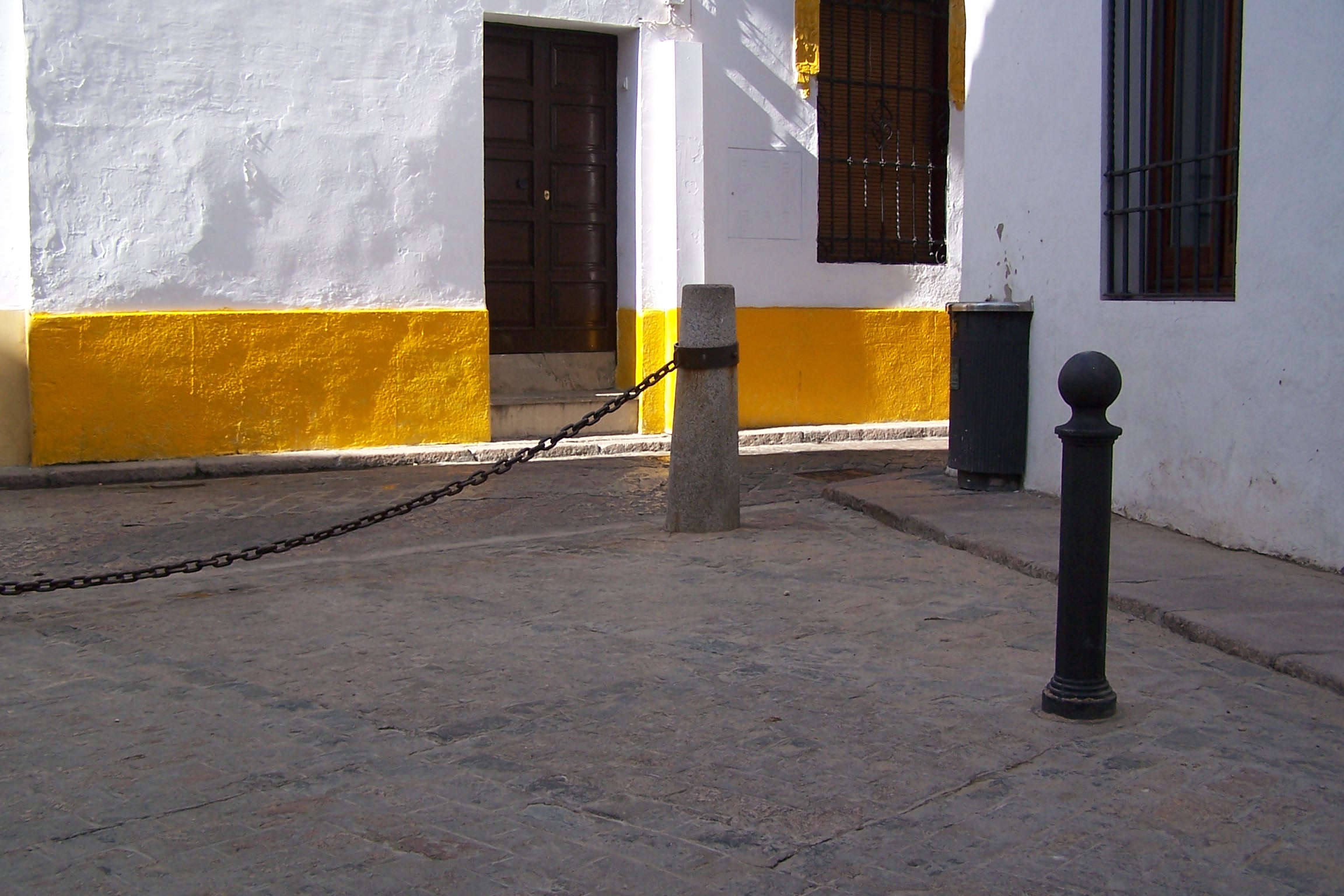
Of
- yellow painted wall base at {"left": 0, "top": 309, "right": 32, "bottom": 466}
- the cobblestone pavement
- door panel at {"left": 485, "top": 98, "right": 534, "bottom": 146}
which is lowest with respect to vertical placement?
the cobblestone pavement

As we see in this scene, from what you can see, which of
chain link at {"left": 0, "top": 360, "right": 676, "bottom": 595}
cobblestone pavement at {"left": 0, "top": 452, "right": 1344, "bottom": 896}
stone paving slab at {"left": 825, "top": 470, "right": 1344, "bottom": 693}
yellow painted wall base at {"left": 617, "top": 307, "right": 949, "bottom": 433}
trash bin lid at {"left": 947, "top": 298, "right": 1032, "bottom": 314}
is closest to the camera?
cobblestone pavement at {"left": 0, "top": 452, "right": 1344, "bottom": 896}

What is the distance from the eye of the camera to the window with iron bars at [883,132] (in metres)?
10.6

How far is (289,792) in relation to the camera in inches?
117

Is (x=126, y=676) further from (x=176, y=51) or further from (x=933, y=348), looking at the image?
(x=933, y=348)

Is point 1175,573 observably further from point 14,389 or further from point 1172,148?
point 14,389

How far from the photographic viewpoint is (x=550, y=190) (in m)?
10.0

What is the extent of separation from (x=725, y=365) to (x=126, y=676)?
9.46ft

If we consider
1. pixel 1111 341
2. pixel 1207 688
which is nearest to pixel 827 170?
pixel 1111 341

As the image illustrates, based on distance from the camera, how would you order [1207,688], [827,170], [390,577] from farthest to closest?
[827,170] → [390,577] → [1207,688]

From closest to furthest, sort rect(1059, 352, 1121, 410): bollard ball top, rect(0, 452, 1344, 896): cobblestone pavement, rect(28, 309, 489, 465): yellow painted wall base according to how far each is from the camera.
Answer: rect(0, 452, 1344, 896): cobblestone pavement
rect(1059, 352, 1121, 410): bollard ball top
rect(28, 309, 489, 465): yellow painted wall base

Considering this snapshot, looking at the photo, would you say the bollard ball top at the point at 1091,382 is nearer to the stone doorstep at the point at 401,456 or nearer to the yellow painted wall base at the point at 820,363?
the stone doorstep at the point at 401,456

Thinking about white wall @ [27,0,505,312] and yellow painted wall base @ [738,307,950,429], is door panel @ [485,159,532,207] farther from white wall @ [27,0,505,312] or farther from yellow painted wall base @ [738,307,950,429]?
yellow painted wall base @ [738,307,950,429]

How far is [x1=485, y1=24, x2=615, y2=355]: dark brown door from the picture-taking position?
9.77 m

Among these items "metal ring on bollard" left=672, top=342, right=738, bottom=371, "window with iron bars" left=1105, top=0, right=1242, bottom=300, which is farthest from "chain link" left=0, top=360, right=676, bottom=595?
"window with iron bars" left=1105, top=0, right=1242, bottom=300
